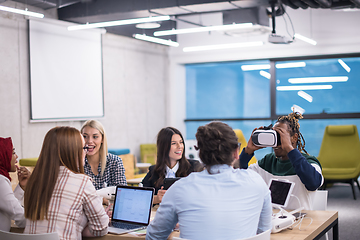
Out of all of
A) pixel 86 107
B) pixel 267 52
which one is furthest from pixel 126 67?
pixel 267 52

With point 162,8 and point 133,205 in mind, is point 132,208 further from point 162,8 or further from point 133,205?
point 162,8

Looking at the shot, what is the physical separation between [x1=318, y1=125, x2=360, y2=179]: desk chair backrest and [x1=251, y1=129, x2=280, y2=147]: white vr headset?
496 cm

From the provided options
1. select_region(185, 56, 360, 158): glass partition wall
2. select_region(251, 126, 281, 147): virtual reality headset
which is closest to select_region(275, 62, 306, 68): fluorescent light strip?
select_region(185, 56, 360, 158): glass partition wall

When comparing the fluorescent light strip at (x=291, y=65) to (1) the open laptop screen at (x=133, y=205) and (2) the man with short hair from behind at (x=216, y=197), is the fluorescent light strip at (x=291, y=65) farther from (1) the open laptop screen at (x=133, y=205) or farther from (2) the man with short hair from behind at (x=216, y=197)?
(2) the man with short hair from behind at (x=216, y=197)

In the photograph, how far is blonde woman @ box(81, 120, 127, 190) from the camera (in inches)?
136

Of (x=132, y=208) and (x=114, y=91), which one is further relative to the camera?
(x=114, y=91)

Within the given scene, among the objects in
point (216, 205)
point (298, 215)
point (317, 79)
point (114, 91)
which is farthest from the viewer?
point (317, 79)

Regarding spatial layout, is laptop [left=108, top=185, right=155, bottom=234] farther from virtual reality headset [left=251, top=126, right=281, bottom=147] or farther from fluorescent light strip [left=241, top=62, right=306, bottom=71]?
fluorescent light strip [left=241, top=62, right=306, bottom=71]

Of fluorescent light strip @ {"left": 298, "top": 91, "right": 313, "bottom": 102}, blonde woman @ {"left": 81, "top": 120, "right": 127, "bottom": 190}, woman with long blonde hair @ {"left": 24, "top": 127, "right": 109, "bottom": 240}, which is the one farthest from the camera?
fluorescent light strip @ {"left": 298, "top": 91, "right": 313, "bottom": 102}

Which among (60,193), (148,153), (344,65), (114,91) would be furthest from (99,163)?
(344,65)

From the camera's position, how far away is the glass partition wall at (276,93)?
8617 millimetres

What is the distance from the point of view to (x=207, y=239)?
5.97 feet

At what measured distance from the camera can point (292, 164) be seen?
266cm

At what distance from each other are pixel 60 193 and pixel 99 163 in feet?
4.20
